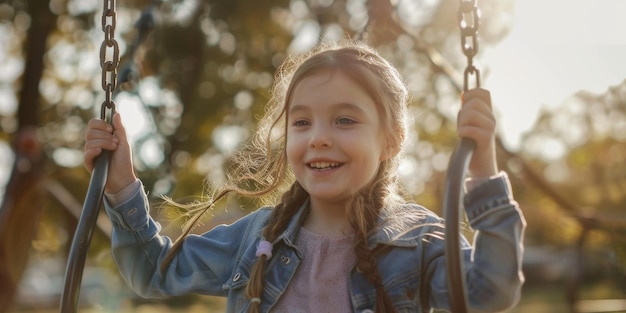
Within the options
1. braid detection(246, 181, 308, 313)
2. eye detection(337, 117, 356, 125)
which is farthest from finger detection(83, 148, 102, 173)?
eye detection(337, 117, 356, 125)

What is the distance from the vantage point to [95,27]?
884 centimetres

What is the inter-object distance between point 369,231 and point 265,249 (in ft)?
0.77

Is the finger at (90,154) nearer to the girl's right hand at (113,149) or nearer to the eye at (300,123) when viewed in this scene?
the girl's right hand at (113,149)

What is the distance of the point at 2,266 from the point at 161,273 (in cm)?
422

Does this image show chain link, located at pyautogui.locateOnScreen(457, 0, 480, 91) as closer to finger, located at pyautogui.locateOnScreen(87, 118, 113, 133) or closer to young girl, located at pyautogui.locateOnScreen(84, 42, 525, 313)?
young girl, located at pyautogui.locateOnScreen(84, 42, 525, 313)

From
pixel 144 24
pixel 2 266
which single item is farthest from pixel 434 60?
pixel 2 266

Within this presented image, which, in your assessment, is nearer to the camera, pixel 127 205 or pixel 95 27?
pixel 127 205

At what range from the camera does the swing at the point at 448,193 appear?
1.40 m

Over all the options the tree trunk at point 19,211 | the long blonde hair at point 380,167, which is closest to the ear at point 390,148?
the long blonde hair at point 380,167

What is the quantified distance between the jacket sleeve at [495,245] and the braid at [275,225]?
0.47 metres

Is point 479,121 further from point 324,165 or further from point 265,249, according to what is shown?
point 265,249

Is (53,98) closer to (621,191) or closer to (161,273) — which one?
(621,191)

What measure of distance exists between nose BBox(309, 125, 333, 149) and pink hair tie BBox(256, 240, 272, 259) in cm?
27

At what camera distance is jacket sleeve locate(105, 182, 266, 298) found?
1961 mm
